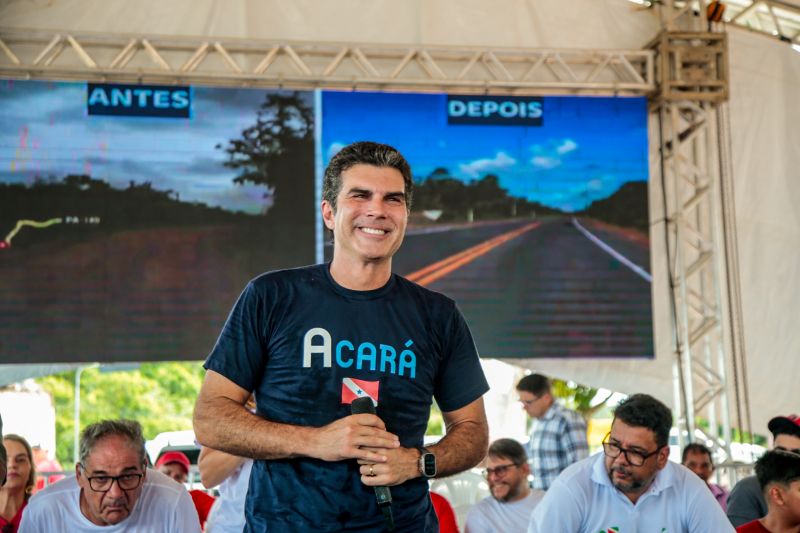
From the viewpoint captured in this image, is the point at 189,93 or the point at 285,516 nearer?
the point at 285,516

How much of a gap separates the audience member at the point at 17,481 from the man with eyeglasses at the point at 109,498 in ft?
4.43

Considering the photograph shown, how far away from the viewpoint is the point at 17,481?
470 cm

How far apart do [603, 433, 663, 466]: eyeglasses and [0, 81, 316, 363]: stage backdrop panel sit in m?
4.43

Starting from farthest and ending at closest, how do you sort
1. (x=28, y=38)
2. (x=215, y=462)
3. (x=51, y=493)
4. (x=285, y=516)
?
1. (x=28, y=38)
2. (x=215, y=462)
3. (x=51, y=493)
4. (x=285, y=516)

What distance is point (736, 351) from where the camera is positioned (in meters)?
8.33

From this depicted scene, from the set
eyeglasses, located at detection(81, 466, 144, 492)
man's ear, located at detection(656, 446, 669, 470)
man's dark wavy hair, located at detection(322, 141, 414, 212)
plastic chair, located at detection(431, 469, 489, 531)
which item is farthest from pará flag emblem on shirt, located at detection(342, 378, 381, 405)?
plastic chair, located at detection(431, 469, 489, 531)

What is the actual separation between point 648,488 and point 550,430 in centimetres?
314

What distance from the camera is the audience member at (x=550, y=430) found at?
653cm

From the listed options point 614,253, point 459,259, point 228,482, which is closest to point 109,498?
point 228,482

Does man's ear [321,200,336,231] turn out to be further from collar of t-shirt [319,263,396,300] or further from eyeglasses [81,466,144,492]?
eyeglasses [81,466,144,492]

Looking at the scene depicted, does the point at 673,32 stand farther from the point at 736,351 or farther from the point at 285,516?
the point at 285,516

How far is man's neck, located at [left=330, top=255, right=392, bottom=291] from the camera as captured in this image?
200 cm

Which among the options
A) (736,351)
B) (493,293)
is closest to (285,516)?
(493,293)

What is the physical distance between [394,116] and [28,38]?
2700 millimetres
